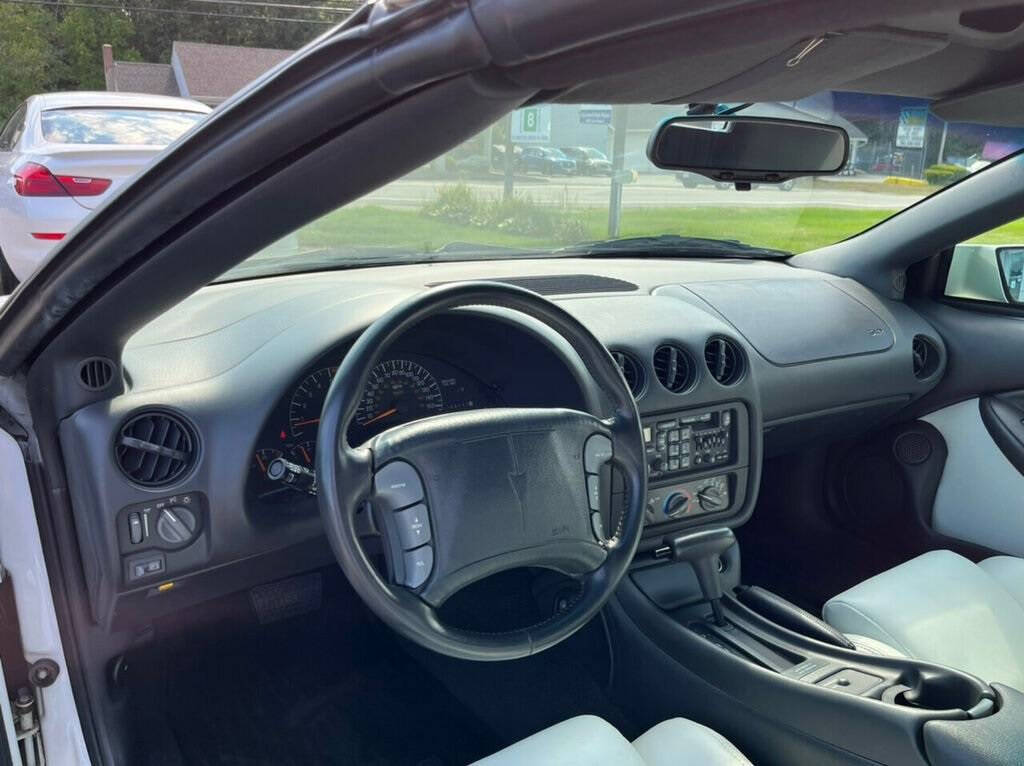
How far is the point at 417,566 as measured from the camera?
157 cm

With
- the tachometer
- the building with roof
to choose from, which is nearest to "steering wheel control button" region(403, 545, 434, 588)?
the tachometer

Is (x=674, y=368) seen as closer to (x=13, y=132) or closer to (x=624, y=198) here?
(x=624, y=198)

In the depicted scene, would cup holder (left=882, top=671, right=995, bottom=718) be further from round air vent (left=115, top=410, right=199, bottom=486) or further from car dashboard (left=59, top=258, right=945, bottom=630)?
round air vent (left=115, top=410, right=199, bottom=486)

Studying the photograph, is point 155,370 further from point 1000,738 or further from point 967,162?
point 967,162

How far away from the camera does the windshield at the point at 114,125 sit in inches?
228

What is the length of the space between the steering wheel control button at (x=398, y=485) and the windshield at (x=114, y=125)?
480cm

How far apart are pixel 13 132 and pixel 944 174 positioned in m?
6.33

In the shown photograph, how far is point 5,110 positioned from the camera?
18.3m

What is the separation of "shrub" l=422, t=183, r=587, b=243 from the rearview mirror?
0.84 m

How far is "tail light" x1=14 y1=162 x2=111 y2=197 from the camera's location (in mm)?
5391

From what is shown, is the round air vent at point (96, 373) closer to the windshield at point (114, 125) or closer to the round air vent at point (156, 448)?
the round air vent at point (156, 448)

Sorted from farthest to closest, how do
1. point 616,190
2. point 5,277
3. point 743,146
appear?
point 5,277 → point 616,190 → point 743,146

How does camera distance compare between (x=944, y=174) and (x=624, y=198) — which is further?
(x=624, y=198)

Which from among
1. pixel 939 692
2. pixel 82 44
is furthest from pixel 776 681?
pixel 82 44
